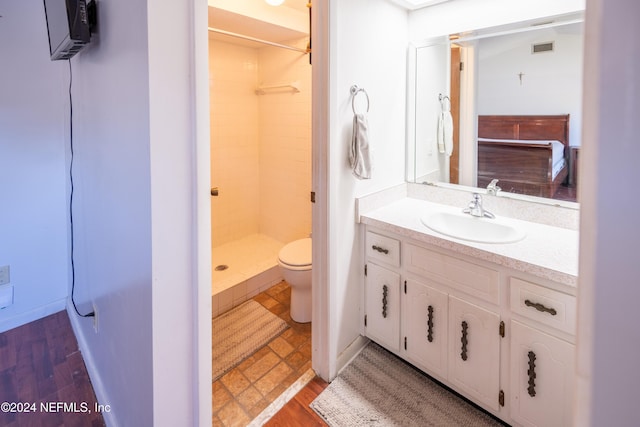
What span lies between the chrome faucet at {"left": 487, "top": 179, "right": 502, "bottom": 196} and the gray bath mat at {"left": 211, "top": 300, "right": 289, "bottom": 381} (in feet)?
4.93

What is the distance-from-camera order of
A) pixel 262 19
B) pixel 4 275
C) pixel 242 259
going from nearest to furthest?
pixel 4 275 → pixel 262 19 → pixel 242 259

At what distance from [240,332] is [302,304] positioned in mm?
436

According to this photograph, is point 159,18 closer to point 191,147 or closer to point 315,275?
point 191,147

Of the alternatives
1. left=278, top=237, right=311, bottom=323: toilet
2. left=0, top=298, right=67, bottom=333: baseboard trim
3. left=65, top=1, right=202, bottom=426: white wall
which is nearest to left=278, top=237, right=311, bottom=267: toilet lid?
left=278, top=237, right=311, bottom=323: toilet

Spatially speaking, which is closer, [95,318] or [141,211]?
[141,211]

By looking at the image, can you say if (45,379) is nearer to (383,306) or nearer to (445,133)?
(383,306)

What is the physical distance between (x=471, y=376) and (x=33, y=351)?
2.42 metres

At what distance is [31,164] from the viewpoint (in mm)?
2277

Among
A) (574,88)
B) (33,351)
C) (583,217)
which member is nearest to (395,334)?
(574,88)

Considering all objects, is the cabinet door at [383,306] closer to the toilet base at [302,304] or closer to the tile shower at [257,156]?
the toilet base at [302,304]

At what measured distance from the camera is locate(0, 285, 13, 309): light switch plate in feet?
7.37

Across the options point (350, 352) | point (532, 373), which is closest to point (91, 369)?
point (350, 352)

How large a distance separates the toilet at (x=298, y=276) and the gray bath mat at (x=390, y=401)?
550mm

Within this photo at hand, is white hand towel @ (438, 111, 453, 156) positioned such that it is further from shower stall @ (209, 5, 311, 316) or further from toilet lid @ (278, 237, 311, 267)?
shower stall @ (209, 5, 311, 316)
